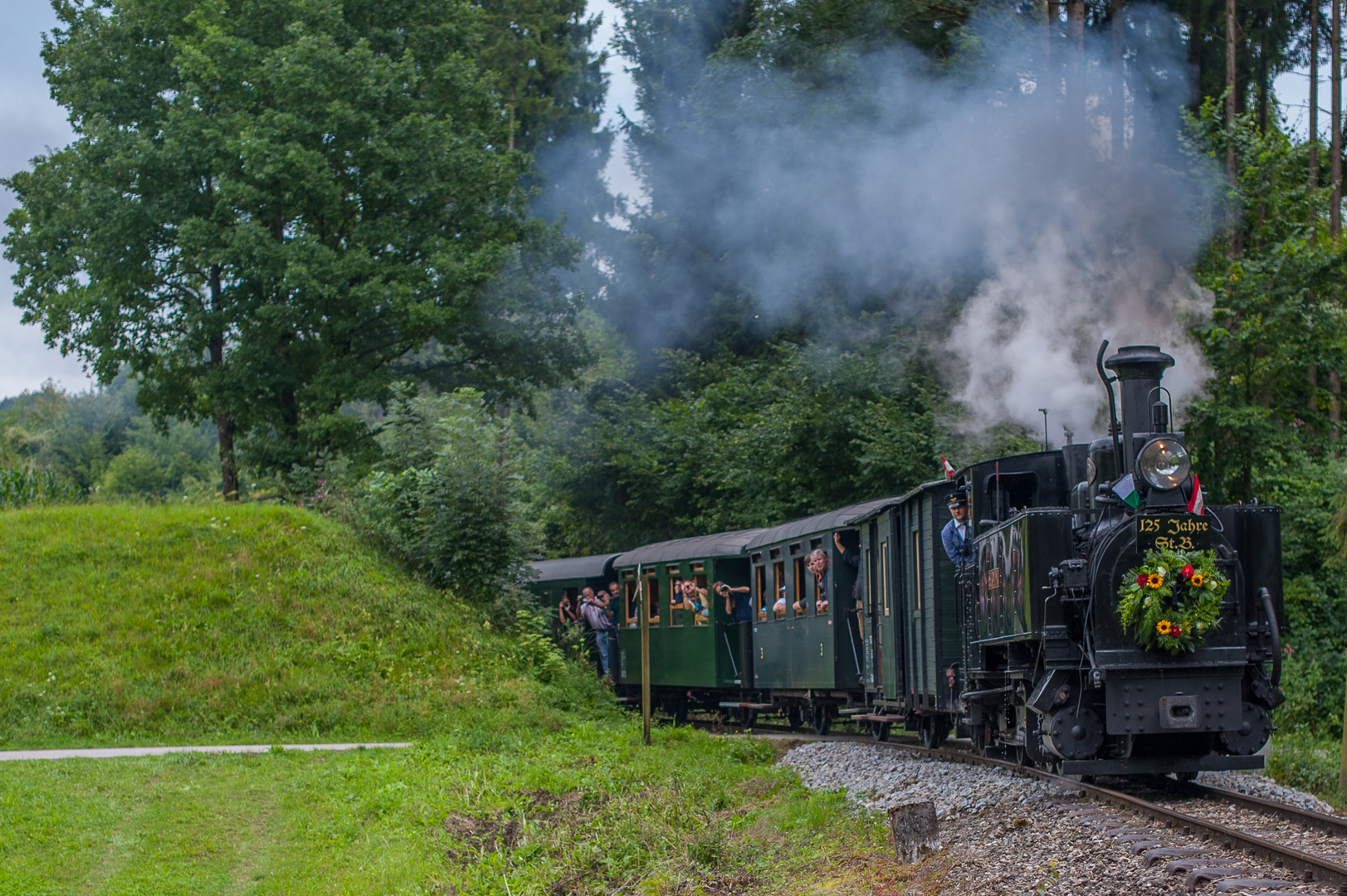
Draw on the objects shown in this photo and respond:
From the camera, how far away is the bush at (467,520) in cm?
1973

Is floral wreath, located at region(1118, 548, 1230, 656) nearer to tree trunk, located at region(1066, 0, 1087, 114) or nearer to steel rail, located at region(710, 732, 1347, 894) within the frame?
steel rail, located at region(710, 732, 1347, 894)

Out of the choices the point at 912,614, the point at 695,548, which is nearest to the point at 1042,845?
the point at 912,614

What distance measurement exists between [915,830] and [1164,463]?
117 inches

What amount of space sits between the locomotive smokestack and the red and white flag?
441 millimetres

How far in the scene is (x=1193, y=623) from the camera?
8.38 meters

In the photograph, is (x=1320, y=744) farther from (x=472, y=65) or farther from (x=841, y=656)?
(x=472, y=65)

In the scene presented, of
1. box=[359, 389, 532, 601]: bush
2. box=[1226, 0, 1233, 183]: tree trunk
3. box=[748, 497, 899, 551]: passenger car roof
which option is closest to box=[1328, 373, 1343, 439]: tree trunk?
box=[1226, 0, 1233, 183]: tree trunk

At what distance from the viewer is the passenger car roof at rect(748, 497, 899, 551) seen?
14008mm

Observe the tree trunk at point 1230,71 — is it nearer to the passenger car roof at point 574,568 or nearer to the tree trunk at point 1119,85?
the tree trunk at point 1119,85

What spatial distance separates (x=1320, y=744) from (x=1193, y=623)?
9.83 metres

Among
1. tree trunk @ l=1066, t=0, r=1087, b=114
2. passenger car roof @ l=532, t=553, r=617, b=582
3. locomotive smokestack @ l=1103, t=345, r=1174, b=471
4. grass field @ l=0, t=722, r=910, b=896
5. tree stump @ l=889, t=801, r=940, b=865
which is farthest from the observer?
passenger car roof @ l=532, t=553, r=617, b=582

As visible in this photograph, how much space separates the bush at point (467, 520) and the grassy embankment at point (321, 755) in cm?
67

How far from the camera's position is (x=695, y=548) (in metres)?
19.1

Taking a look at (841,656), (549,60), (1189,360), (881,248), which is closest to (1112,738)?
(841,656)
